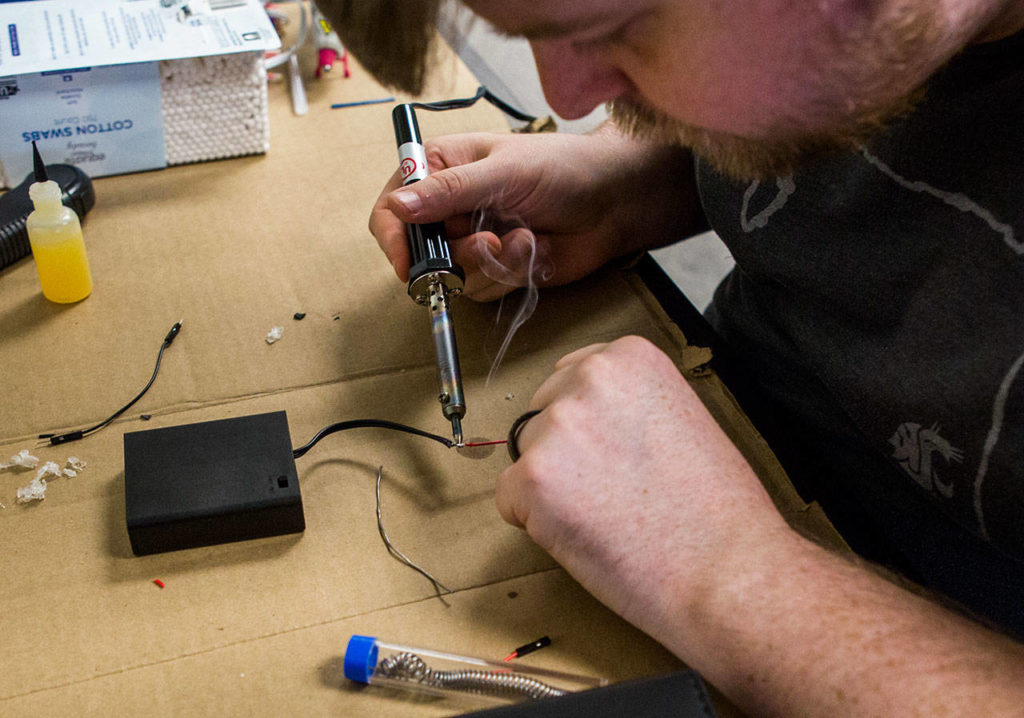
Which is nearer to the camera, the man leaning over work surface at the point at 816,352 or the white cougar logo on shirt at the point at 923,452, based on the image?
the man leaning over work surface at the point at 816,352

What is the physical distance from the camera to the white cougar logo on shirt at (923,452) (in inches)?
27.3

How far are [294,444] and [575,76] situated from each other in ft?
1.26

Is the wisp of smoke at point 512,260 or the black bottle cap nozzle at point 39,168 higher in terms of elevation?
the black bottle cap nozzle at point 39,168

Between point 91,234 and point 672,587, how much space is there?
29.0 inches

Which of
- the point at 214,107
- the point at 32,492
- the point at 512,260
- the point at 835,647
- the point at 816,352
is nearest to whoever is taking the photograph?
the point at 835,647

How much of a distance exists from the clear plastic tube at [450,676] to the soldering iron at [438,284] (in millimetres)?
207

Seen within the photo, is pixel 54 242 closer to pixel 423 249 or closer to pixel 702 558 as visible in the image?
pixel 423 249

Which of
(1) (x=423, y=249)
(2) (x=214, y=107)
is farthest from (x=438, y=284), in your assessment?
(2) (x=214, y=107)

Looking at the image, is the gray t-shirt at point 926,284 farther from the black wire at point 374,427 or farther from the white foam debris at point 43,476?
the white foam debris at point 43,476

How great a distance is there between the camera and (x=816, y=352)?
2.64 ft

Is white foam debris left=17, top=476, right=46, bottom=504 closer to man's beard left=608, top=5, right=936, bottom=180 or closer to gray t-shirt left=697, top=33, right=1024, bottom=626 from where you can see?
man's beard left=608, top=5, right=936, bottom=180

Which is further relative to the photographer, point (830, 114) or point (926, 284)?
point (926, 284)

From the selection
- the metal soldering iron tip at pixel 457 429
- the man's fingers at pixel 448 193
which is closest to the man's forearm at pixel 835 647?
the metal soldering iron tip at pixel 457 429

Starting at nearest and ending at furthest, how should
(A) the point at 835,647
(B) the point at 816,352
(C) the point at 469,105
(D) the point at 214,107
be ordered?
(A) the point at 835,647
(B) the point at 816,352
(D) the point at 214,107
(C) the point at 469,105
